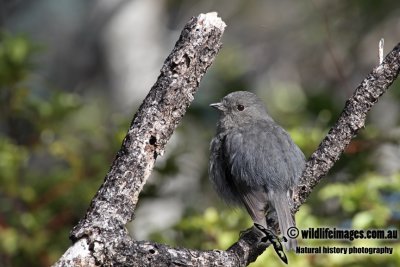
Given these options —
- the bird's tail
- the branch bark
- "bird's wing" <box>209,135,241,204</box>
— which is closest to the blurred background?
"bird's wing" <box>209,135,241,204</box>

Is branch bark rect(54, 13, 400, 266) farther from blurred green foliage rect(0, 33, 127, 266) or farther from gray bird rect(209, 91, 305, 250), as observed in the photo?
blurred green foliage rect(0, 33, 127, 266)

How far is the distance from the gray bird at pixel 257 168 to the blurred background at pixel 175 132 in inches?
26.5

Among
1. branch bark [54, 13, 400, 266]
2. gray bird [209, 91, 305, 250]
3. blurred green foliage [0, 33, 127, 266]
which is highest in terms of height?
blurred green foliage [0, 33, 127, 266]

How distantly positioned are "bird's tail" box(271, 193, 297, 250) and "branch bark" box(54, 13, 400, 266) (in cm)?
46

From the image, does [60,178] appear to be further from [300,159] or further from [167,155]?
[300,159]

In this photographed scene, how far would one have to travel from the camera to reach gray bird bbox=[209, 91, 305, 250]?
4.54m

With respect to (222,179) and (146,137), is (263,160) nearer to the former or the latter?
(222,179)

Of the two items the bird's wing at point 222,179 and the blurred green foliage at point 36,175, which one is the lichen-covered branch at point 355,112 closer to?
the bird's wing at point 222,179

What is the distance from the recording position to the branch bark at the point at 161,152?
3137 mm

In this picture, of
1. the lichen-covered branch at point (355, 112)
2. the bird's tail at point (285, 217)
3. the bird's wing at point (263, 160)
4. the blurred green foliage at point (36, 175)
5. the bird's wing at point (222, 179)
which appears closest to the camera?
the lichen-covered branch at point (355, 112)

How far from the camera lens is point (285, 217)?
421 cm

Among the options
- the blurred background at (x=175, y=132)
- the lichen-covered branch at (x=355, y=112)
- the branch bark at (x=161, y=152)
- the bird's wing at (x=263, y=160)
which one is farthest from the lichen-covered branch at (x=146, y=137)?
the blurred background at (x=175, y=132)

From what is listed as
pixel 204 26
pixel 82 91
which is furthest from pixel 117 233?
pixel 82 91

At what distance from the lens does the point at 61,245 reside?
6.29 metres
